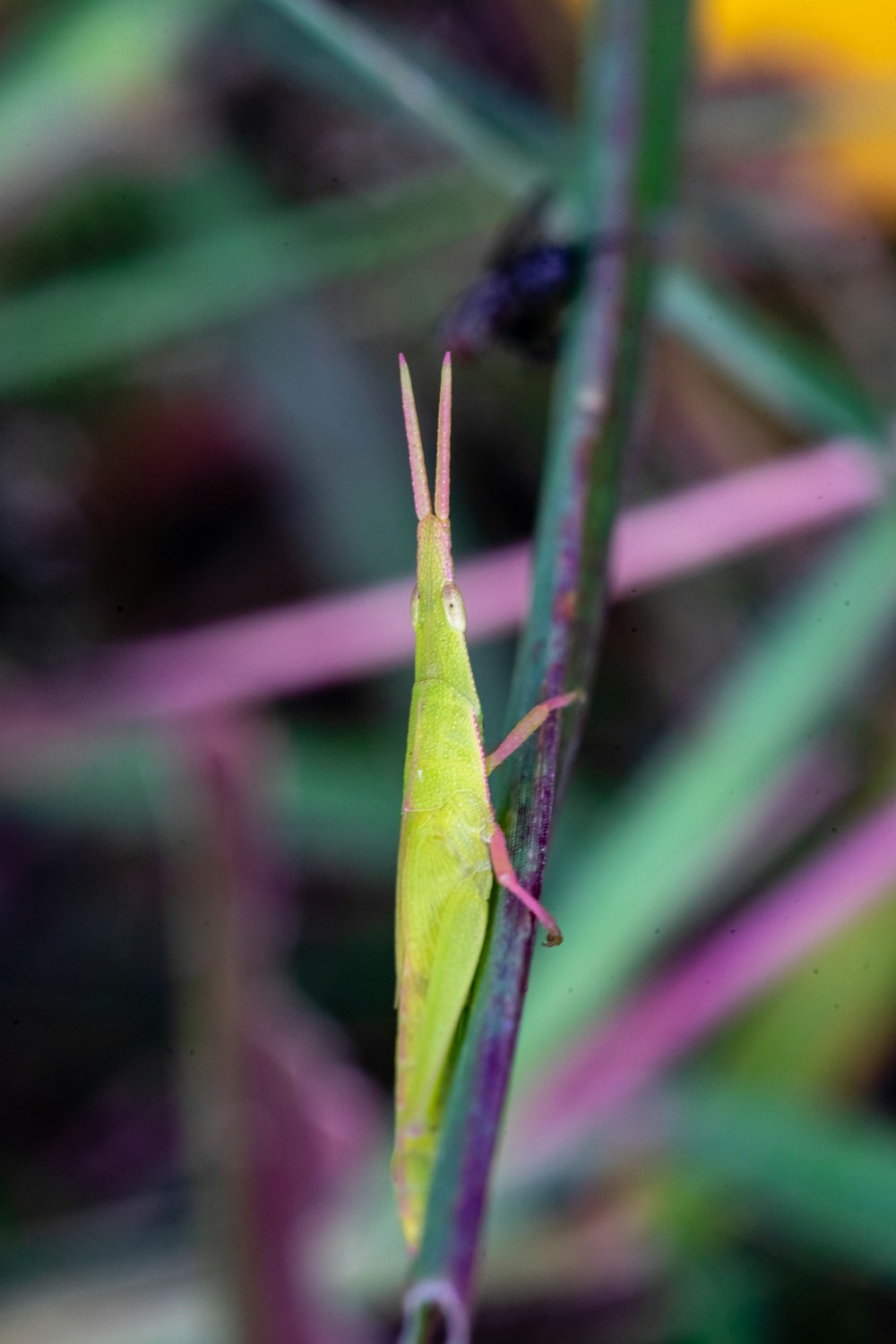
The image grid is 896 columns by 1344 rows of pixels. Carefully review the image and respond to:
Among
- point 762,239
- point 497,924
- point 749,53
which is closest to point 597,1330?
point 497,924

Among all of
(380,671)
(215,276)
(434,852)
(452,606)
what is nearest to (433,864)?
(434,852)

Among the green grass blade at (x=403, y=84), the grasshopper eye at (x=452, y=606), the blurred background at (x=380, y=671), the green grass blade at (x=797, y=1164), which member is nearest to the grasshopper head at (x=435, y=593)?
the grasshopper eye at (x=452, y=606)

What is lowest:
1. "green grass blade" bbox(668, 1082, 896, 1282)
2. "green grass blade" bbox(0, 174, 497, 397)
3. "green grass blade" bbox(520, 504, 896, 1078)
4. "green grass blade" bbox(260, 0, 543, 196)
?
"green grass blade" bbox(668, 1082, 896, 1282)

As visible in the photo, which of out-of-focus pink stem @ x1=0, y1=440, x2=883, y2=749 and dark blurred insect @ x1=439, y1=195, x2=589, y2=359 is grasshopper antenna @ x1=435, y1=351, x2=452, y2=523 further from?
out-of-focus pink stem @ x1=0, y1=440, x2=883, y2=749

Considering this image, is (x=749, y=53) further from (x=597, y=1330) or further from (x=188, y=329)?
(x=597, y=1330)

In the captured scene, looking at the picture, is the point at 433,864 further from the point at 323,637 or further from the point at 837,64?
the point at 837,64

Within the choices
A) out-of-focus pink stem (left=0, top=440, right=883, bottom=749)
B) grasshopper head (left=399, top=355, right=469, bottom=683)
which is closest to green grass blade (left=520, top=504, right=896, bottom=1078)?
out-of-focus pink stem (left=0, top=440, right=883, bottom=749)
